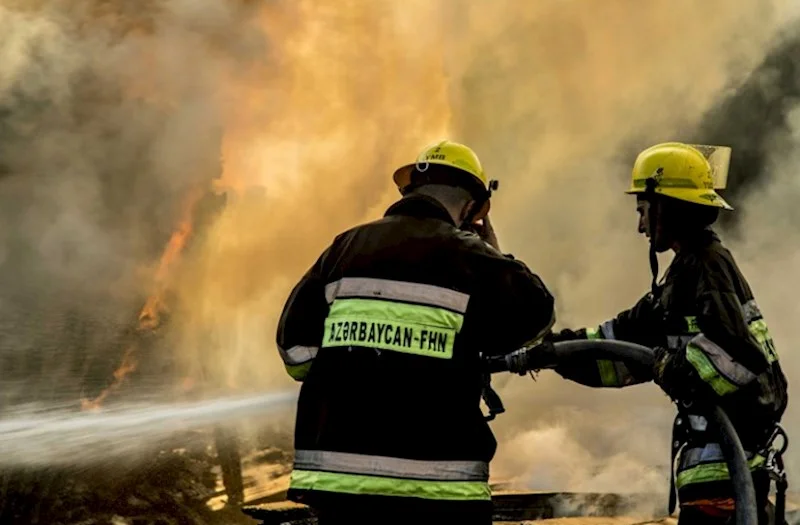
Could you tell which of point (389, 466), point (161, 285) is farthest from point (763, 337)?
point (161, 285)

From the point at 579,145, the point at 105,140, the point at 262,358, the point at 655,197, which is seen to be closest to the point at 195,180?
the point at 105,140

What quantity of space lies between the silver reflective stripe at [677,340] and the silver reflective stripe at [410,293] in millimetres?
1076

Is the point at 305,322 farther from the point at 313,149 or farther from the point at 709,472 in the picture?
the point at 313,149

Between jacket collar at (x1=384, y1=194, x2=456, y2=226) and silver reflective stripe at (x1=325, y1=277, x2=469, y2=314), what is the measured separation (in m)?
0.29

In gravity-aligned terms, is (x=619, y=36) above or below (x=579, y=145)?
above

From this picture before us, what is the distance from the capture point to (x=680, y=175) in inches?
131

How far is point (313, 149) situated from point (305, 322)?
982 cm


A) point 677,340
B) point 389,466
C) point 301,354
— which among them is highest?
point 677,340

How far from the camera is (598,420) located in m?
10.7

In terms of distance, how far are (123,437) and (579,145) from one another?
800cm

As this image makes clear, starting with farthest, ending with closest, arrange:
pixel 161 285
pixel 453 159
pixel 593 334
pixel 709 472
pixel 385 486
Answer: pixel 161 285 < pixel 593 334 < pixel 709 472 < pixel 453 159 < pixel 385 486

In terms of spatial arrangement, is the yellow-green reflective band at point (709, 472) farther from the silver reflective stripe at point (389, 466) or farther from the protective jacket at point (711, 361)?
the silver reflective stripe at point (389, 466)

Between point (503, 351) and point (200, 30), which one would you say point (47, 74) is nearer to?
point (200, 30)

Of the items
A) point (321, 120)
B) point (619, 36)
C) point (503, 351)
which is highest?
point (619, 36)
